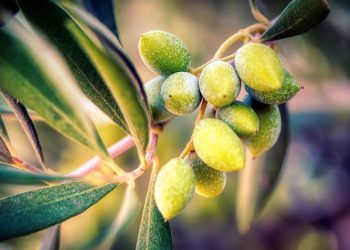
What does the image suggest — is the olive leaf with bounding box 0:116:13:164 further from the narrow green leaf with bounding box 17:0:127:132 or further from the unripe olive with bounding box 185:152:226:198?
the unripe olive with bounding box 185:152:226:198

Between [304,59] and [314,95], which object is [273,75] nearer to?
[304,59]

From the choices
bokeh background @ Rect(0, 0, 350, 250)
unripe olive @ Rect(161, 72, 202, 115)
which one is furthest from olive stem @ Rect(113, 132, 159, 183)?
bokeh background @ Rect(0, 0, 350, 250)

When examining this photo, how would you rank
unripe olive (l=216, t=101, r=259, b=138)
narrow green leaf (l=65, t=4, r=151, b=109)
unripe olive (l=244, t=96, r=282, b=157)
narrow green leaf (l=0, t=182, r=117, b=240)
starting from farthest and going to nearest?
unripe olive (l=244, t=96, r=282, b=157) < unripe olive (l=216, t=101, r=259, b=138) < narrow green leaf (l=0, t=182, r=117, b=240) < narrow green leaf (l=65, t=4, r=151, b=109)

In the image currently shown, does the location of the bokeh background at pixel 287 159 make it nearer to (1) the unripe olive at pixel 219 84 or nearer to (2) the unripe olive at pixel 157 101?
(2) the unripe olive at pixel 157 101

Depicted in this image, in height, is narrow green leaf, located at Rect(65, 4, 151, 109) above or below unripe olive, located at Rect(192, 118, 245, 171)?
above

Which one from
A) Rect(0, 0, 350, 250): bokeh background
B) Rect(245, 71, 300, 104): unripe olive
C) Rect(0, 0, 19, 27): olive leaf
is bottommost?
Rect(0, 0, 350, 250): bokeh background

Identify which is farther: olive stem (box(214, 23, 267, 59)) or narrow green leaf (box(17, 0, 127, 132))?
olive stem (box(214, 23, 267, 59))

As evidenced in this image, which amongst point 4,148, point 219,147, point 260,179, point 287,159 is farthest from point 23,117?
point 287,159

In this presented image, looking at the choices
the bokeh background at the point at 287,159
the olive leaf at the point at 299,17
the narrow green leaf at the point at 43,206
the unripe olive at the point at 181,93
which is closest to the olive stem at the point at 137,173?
the narrow green leaf at the point at 43,206
